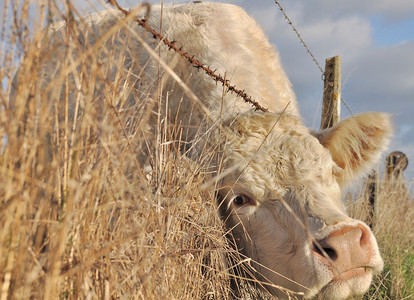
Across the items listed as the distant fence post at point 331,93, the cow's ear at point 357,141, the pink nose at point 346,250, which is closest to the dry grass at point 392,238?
the cow's ear at point 357,141

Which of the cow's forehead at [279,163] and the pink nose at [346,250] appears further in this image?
the cow's forehead at [279,163]

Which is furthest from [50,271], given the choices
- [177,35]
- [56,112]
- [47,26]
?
[177,35]

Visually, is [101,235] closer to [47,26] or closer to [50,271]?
[50,271]

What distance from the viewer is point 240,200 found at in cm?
345

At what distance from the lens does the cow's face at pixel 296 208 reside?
2.84 metres

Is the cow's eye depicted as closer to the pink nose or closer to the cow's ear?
the pink nose

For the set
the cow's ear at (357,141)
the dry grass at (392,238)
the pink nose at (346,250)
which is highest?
the cow's ear at (357,141)

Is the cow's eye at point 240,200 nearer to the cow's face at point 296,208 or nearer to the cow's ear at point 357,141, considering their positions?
the cow's face at point 296,208

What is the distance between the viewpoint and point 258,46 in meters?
4.98

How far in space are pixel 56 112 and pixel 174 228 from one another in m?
1.19

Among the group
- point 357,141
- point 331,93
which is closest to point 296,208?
point 357,141

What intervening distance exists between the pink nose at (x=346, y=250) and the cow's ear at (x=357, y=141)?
43.2 inches

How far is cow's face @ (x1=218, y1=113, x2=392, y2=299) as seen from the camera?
284 centimetres

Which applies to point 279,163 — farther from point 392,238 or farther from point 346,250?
point 392,238
